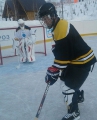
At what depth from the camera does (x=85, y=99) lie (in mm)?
2092

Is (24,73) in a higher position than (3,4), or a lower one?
lower

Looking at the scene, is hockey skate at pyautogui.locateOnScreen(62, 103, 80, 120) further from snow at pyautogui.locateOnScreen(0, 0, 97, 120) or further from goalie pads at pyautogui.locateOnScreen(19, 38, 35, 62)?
goalie pads at pyautogui.locateOnScreen(19, 38, 35, 62)

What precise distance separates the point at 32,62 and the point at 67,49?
271 centimetres

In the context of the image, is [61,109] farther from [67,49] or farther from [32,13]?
[32,13]

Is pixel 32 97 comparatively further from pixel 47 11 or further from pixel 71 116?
pixel 47 11

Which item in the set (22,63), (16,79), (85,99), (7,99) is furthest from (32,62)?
(85,99)

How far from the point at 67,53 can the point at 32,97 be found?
1.04 meters

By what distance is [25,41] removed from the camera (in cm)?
392

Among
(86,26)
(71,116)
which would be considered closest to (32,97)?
(71,116)

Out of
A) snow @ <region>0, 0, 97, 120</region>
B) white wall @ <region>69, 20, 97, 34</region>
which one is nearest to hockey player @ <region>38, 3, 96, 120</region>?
snow @ <region>0, 0, 97, 120</region>

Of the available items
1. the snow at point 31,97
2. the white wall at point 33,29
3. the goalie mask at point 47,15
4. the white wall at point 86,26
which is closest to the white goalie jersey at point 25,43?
the snow at point 31,97

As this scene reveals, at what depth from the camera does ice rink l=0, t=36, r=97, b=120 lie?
182cm

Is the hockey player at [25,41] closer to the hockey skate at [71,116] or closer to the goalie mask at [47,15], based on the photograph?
the hockey skate at [71,116]

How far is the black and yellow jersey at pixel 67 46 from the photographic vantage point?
4.47 feet
